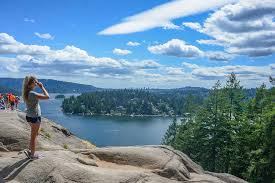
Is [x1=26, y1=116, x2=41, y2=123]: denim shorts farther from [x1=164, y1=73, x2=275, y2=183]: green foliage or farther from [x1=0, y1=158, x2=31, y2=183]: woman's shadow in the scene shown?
[x1=164, y1=73, x2=275, y2=183]: green foliage

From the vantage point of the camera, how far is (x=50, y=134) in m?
23.2

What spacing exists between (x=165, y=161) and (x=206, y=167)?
163ft

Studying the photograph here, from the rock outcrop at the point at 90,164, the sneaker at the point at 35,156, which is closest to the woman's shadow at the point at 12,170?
the rock outcrop at the point at 90,164

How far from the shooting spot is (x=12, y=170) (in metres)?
14.0

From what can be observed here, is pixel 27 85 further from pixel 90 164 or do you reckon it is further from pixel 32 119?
pixel 90 164

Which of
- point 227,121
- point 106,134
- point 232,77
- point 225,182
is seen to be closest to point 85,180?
point 225,182

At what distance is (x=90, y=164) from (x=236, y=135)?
4379 cm

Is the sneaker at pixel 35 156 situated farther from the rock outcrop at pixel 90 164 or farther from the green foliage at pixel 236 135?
the green foliage at pixel 236 135

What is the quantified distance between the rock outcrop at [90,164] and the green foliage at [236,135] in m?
30.0

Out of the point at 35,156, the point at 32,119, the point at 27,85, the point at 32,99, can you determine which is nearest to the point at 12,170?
the point at 35,156

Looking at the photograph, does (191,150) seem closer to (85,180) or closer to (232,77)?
(232,77)

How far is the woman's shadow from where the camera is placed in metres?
13.7

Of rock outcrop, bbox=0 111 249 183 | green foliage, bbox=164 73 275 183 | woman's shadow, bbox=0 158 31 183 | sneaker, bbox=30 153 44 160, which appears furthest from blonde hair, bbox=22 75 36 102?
green foliage, bbox=164 73 275 183

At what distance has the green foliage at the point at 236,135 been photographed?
4762cm
